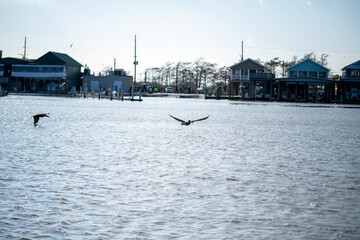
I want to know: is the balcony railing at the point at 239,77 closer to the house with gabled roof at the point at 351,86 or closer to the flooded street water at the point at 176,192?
the house with gabled roof at the point at 351,86

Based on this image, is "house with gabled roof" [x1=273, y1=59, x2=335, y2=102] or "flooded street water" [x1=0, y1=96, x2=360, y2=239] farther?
"house with gabled roof" [x1=273, y1=59, x2=335, y2=102]

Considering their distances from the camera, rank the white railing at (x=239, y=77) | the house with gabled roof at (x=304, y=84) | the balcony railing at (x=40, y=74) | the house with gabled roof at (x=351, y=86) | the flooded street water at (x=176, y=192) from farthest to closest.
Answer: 1. the balcony railing at (x=40, y=74)
2. the white railing at (x=239, y=77)
3. the house with gabled roof at (x=351, y=86)
4. the house with gabled roof at (x=304, y=84)
5. the flooded street water at (x=176, y=192)

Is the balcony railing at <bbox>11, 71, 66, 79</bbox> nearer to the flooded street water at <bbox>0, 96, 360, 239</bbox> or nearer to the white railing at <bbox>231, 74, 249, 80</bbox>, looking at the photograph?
the white railing at <bbox>231, 74, 249, 80</bbox>

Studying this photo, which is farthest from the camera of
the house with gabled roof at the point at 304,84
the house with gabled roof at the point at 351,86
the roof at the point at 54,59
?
the roof at the point at 54,59

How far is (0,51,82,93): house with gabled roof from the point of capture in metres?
103

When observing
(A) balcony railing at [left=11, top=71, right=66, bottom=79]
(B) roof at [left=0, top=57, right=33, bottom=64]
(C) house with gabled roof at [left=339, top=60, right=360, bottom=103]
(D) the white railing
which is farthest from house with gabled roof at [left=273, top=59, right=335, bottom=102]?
(B) roof at [left=0, top=57, right=33, bottom=64]

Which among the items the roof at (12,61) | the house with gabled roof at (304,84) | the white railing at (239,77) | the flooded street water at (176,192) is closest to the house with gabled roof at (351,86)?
the house with gabled roof at (304,84)

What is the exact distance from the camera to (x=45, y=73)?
341 feet

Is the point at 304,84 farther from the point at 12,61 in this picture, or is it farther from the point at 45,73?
the point at 12,61

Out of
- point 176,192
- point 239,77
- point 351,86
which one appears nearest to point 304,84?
point 351,86

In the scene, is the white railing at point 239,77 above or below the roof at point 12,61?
Result: below

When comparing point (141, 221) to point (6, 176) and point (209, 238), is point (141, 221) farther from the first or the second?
point (6, 176)

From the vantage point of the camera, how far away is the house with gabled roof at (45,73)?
103 meters

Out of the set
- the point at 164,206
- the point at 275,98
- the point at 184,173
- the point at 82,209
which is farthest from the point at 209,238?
the point at 275,98
